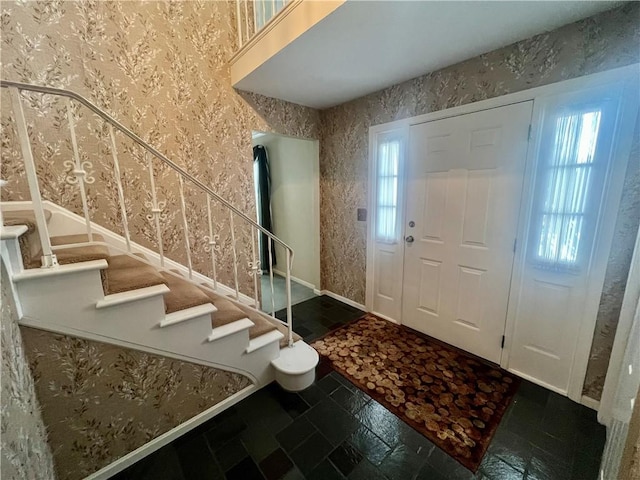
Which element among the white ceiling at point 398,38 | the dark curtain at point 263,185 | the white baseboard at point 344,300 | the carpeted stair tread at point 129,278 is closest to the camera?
the carpeted stair tread at point 129,278

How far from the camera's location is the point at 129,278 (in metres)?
1.29

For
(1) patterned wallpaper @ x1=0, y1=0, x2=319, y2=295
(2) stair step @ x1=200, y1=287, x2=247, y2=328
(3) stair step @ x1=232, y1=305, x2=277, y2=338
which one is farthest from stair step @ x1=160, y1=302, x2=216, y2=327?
(1) patterned wallpaper @ x1=0, y1=0, x2=319, y2=295

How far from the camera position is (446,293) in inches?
87.7

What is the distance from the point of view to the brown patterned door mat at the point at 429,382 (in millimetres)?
1448

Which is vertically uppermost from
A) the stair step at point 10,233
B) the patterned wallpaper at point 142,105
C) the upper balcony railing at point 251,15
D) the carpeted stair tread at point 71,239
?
the upper balcony railing at point 251,15

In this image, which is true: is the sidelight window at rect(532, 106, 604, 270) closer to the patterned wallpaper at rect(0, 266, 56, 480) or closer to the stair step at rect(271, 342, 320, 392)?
the stair step at rect(271, 342, 320, 392)

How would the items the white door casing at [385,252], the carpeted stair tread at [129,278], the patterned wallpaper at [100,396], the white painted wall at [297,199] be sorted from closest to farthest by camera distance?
the patterned wallpaper at [100,396], the carpeted stair tread at [129,278], the white door casing at [385,252], the white painted wall at [297,199]

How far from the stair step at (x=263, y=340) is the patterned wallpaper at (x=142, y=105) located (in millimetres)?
923

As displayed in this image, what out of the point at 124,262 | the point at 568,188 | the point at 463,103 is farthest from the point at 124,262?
the point at 568,188

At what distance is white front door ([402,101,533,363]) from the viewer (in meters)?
1.80

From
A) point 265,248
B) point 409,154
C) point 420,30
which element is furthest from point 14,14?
point 265,248

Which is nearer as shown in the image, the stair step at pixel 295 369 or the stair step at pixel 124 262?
the stair step at pixel 124 262

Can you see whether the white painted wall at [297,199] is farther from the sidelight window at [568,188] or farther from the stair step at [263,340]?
the sidelight window at [568,188]

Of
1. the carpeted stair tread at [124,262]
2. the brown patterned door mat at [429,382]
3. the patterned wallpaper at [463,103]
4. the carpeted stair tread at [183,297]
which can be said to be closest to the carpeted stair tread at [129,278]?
the carpeted stair tread at [124,262]
